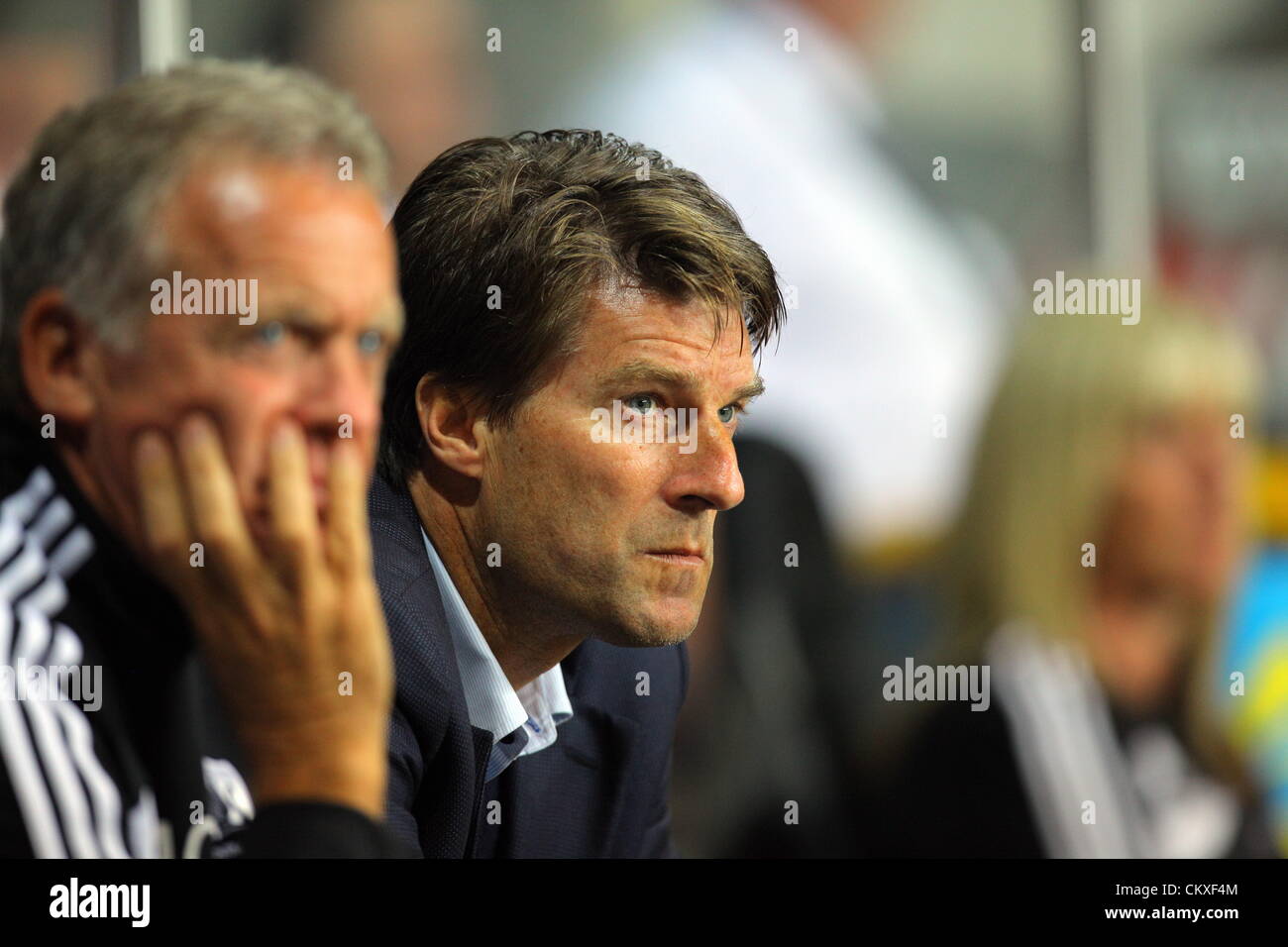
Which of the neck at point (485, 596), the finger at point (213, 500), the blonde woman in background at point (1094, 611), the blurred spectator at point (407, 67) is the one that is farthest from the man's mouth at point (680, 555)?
the blonde woman in background at point (1094, 611)

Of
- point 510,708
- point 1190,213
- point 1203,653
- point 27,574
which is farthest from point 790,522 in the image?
point 27,574

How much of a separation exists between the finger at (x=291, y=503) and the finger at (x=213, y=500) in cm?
3

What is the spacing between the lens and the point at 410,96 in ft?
5.87

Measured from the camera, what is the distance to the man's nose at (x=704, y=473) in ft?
4.79

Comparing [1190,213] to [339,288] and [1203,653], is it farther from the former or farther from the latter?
[339,288]

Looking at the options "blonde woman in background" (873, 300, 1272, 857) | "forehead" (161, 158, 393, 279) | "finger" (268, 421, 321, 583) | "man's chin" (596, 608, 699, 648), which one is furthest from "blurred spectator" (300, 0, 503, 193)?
"blonde woman in background" (873, 300, 1272, 857)

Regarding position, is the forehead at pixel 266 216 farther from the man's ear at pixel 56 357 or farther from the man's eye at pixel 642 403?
the man's eye at pixel 642 403

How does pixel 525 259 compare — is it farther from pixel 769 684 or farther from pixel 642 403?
pixel 769 684

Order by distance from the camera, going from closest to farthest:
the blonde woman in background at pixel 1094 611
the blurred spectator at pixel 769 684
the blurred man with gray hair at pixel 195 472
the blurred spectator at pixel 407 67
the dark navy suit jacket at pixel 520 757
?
the blurred man with gray hair at pixel 195 472 < the dark navy suit jacket at pixel 520 757 < the blurred spectator at pixel 407 67 < the blonde woman in background at pixel 1094 611 < the blurred spectator at pixel 769 684

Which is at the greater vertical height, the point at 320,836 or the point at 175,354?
the point at 175,354

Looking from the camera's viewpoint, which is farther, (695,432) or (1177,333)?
(1177,333)

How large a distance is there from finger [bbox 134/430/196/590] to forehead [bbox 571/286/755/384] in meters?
0.39

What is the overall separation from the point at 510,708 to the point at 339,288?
436mm
